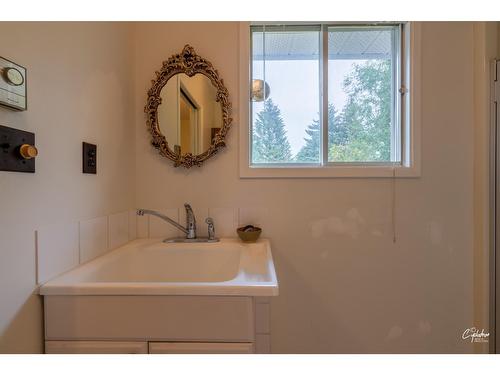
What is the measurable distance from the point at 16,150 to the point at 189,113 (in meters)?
0.80

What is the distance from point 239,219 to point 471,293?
128cm

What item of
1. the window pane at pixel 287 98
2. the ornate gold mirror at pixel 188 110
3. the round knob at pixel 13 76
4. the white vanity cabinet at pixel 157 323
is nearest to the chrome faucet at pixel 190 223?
the ornate gold mirror at pixel 188 110

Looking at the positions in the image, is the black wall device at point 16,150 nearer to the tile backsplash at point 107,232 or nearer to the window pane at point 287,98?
the tile backsplash at point 107,232

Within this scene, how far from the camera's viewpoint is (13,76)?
2.09ft

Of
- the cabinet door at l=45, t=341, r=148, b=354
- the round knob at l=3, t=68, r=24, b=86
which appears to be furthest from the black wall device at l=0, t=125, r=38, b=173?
the cabinet door at l=45, t=341, r=148, b=354

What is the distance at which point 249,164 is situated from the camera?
1362 mm

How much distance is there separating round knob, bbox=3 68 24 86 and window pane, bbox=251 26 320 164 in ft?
3.21

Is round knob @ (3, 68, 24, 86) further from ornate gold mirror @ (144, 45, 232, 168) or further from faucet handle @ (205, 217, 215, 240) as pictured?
faucet handle @ (205, 217, 215, 240)

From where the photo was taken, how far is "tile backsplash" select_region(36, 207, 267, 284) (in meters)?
0.79

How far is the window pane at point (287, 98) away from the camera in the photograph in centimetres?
143

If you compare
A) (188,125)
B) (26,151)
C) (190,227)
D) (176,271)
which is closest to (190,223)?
(190,227)

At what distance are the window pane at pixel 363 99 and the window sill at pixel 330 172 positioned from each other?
0.38 ft

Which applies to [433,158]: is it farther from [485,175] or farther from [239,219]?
[239,219]

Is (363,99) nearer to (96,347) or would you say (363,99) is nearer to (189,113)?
(189,113)
